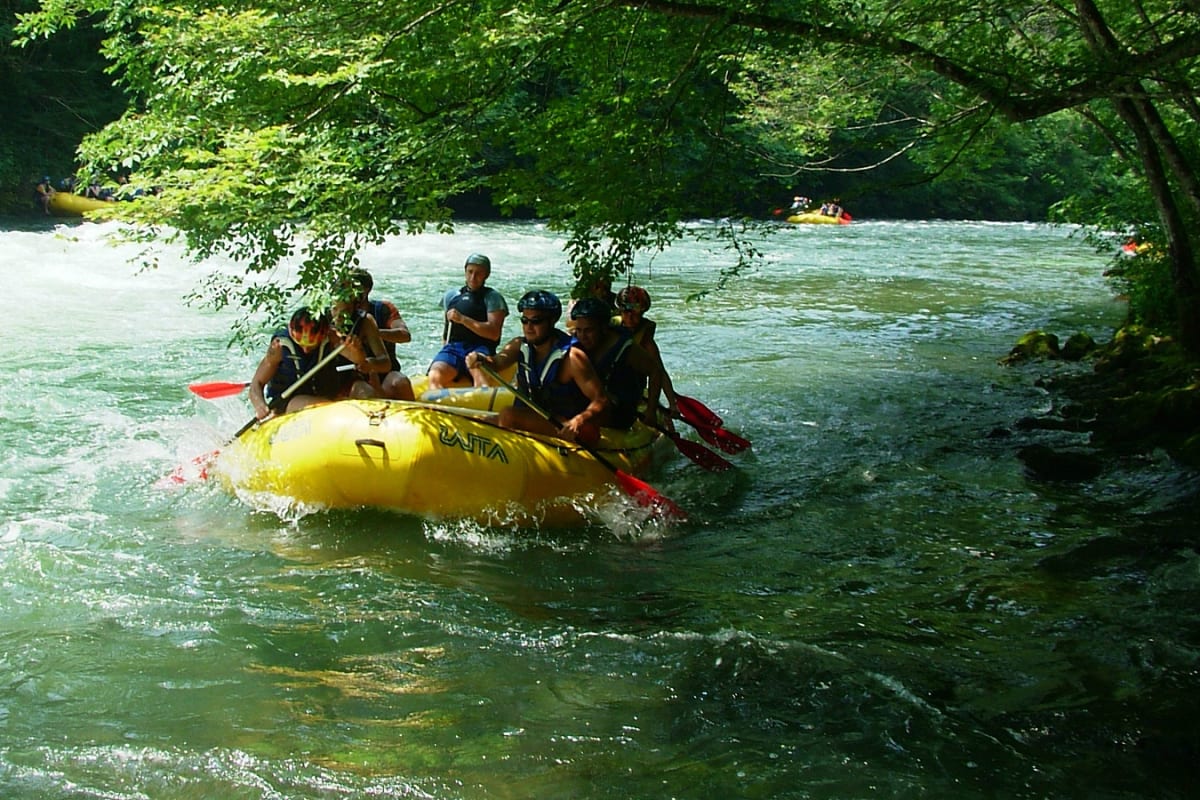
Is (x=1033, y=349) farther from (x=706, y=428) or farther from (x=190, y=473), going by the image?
(x=190, y=473)

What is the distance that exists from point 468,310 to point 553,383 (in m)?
1.66

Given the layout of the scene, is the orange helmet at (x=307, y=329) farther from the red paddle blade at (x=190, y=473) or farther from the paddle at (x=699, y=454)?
the paddle at (x=699, y=454)

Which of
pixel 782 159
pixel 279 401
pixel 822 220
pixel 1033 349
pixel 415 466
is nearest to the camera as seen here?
pixel 415 466

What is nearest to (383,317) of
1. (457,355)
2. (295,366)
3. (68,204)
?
(457,355)

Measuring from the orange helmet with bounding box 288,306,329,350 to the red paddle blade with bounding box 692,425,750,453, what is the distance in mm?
2781

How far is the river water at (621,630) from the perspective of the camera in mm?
3664

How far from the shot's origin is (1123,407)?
9320 millimetres

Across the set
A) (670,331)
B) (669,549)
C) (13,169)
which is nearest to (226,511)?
(669,549)

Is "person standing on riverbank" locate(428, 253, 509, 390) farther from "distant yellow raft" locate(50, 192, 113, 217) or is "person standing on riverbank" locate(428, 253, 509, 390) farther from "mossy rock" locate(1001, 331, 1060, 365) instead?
"distant yellow raft" locate(50, 192, 113, 217)

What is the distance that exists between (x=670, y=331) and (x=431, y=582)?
946cm

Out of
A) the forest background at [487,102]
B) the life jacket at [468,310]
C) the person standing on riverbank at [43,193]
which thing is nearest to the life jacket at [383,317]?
the life jacket at [468,310]

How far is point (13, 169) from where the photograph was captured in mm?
26141

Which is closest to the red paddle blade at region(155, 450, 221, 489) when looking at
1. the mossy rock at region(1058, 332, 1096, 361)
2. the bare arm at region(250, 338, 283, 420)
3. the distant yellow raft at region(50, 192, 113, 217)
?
the bare arm at region(250, 338, 283, 420)

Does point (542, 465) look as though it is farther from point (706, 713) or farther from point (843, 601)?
point (706, 713)
